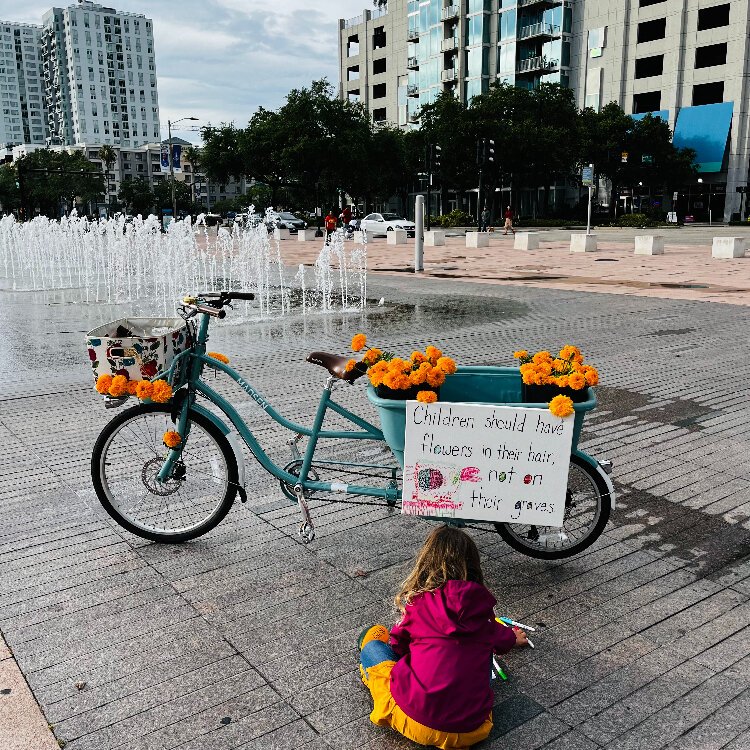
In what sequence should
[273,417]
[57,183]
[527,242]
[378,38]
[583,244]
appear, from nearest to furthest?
[273,417]
[583,244]
[527,242]
[378,38]
[57,183]

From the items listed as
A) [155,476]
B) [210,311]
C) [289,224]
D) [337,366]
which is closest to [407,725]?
[337,366]

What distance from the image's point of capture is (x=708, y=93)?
5900cm

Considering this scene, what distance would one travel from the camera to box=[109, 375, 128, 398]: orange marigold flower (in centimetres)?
381

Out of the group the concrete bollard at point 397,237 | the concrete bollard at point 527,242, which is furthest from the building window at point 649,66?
the concrete bollard at point 527,242

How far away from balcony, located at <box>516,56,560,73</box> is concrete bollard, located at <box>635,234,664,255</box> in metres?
45.4

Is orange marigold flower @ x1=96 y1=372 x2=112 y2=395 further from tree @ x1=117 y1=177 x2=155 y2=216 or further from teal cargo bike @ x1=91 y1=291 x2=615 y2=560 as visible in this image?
tree @ x1=117 y1=177 x2=155 y2=216

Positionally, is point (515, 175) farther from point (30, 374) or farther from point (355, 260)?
point (30, 374)

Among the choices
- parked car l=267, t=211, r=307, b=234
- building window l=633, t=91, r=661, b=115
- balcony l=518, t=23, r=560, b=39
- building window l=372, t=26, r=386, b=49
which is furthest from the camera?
building window l=372, t=26, r=386, b=49

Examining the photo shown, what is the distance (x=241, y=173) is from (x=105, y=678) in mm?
54306

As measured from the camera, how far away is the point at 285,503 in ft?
16.2

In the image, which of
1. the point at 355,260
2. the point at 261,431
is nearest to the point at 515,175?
the point at 355,260

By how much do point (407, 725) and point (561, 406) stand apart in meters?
1.52

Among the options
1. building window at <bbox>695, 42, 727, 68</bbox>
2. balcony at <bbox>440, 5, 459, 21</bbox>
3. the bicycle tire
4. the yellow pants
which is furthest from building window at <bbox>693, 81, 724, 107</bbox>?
the yellow pants

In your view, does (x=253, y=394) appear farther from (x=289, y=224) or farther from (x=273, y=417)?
(x=289, y=224)
